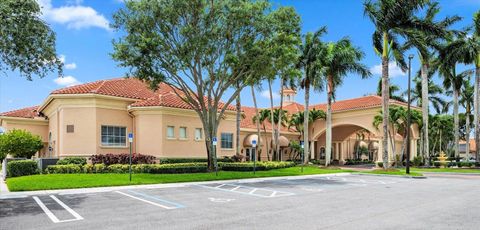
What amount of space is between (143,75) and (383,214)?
18.2 meters

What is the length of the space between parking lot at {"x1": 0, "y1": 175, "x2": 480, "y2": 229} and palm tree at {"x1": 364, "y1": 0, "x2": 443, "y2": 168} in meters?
14.9

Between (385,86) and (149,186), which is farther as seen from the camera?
(385,86)

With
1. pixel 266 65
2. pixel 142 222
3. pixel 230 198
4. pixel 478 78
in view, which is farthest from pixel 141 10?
pixel 478 78

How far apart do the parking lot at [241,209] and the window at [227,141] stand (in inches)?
652

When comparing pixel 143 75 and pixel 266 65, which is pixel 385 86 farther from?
pixel 143 75

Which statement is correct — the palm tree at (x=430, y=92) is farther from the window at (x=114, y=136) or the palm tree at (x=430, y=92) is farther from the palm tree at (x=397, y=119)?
the window at (x=114, y=136)

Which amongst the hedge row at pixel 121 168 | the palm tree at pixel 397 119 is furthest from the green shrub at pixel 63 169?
the palm tree at pixel 397 119

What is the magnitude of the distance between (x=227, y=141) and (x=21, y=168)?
16.1 m

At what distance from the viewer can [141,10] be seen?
23.8 meters

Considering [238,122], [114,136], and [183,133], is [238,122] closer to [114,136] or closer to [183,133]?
[183,133]

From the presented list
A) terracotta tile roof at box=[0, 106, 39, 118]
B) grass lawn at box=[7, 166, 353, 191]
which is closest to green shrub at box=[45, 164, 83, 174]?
grass lawn at box=[7, 166, 353, 191]

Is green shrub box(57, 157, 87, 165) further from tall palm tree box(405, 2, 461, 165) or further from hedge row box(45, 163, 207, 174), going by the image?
tall palm tree box(405, 2, 461, 165)

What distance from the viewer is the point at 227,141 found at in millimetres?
34906

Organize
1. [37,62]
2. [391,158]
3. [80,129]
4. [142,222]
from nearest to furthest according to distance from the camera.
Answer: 1. [142,222]
2. [37,62]
3. [80,129]
4. [391,158]
